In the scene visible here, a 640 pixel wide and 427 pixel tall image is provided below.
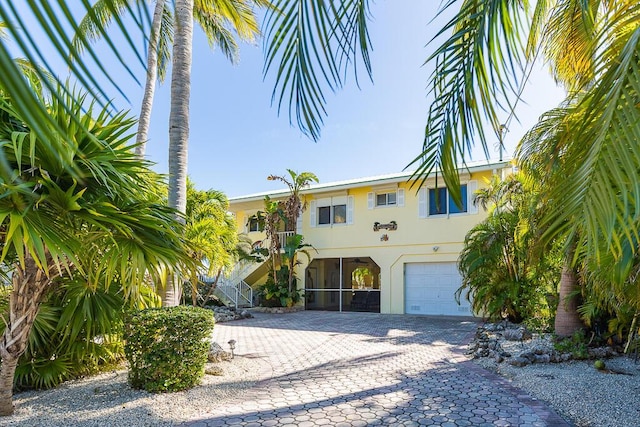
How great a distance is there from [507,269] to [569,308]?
4055 millimetres

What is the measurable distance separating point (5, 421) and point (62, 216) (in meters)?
2.66

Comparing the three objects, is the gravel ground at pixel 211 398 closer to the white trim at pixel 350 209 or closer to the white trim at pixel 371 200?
the white trim at pixel 371 200

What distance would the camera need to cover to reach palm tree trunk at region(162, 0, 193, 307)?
23.9 feet

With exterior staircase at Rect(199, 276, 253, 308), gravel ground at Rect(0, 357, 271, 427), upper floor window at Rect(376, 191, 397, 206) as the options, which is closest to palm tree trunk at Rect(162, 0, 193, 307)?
gravel ground at Rect(0, 357, 271, 427)

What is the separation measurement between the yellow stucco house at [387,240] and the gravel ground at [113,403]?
12.5m

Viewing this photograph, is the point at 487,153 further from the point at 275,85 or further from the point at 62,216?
the point at 62,216

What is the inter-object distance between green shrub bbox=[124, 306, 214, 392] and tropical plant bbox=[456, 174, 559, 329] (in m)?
8.98

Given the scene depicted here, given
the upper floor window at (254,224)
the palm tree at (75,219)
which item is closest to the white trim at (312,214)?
the upper floor window at (254,224)

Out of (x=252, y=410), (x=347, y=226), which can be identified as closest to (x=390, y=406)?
(x=252, y=410)

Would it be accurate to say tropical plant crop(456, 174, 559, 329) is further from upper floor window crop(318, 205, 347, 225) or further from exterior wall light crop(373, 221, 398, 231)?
upper floor window crop(318, 205, 347, 225)

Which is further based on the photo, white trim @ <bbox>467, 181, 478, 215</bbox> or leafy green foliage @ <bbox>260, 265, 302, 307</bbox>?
leafy green foliage @ <bbox>260, 265, 302, 307</bbox>

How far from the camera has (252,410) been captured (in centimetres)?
554

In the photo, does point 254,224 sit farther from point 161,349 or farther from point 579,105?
point 579,105

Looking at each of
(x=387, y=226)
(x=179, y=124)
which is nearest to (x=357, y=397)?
(x=179, y=124)
